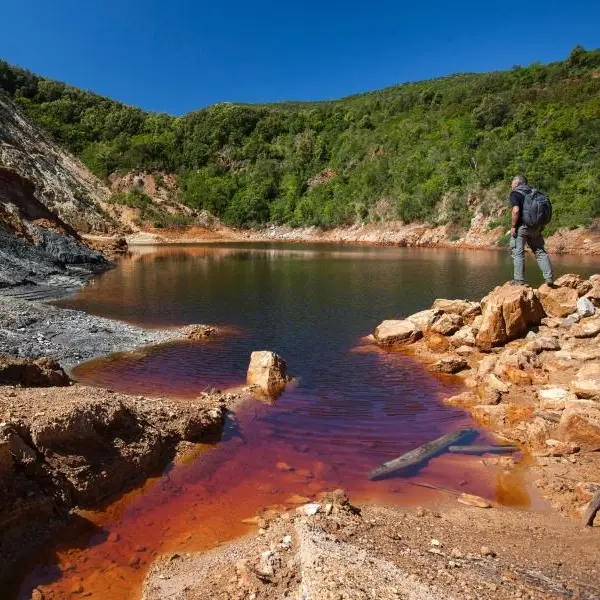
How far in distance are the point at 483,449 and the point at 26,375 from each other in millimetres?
7441

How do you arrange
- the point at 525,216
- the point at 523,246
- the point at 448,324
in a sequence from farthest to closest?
the point at 448,324, the point at 523,246, the point at 525,216

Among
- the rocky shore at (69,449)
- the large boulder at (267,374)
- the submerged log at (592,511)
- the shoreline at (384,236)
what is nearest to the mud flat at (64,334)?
the large boulder at (267,374)

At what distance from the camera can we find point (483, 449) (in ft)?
25.8

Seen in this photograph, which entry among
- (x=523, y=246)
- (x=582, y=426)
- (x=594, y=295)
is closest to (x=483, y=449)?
(x=582, y=426)

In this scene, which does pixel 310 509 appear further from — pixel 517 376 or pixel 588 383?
pixel 517 376

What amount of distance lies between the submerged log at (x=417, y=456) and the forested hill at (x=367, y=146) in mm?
39382

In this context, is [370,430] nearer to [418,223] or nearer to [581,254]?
[581,254]

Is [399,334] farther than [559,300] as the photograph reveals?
Yes

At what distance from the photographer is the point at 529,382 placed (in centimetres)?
1019

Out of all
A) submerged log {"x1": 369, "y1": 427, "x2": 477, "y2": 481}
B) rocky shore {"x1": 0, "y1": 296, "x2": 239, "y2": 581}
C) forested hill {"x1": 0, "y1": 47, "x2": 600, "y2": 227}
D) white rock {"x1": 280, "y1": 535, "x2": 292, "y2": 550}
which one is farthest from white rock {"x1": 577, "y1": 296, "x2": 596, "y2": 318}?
forested hill {"x1": 0, "y1": 47, "x2": 600, "y2": 227}

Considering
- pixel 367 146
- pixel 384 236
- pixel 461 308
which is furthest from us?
pixel 367 146

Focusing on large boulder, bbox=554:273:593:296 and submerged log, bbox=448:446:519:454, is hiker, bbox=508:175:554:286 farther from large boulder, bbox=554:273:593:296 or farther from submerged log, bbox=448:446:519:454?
submerged log, bbox=448:446:519:454

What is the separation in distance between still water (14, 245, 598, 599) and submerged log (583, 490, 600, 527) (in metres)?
0.74

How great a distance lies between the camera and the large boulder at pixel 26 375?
856 cm
